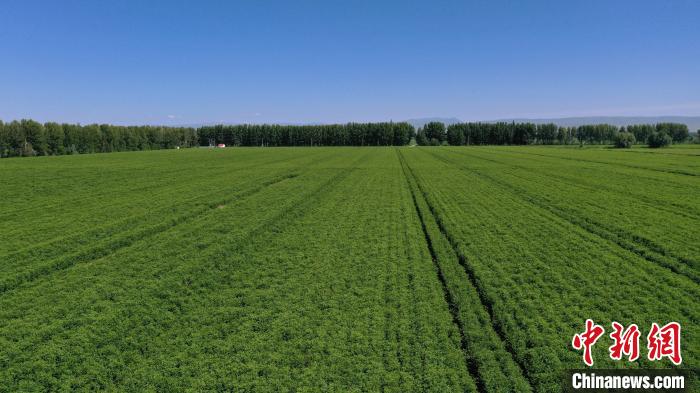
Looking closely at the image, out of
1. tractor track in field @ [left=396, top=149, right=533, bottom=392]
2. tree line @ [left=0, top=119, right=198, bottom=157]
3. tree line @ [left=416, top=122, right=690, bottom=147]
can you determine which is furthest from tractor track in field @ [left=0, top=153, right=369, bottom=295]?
tree line @ [left=416, top=122, right=690, bottom=147]

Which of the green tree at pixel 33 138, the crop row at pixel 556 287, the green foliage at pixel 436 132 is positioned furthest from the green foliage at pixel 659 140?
the green tree at pixel 33 138

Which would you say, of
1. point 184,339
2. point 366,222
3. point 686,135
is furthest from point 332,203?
point 686,135

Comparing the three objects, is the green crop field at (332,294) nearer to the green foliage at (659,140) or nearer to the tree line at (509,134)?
the green foliage at (659,140)

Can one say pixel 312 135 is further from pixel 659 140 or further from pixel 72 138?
pixel 659 140

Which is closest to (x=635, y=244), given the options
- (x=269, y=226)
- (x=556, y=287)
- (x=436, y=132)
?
(x=556, y=287)

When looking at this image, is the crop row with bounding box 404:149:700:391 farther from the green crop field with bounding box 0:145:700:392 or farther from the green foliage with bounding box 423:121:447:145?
the green foliage with bounding box 423:121:447:145

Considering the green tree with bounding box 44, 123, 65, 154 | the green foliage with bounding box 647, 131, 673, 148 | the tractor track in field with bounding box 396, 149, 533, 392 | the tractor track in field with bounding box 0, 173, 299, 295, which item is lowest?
the tractor track in field with bounding box 396, 149, 533, 392
